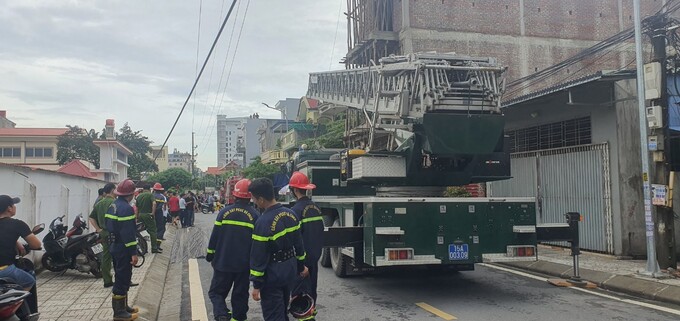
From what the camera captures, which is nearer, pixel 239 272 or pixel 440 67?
pixel 239 272

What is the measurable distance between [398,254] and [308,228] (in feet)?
6.07

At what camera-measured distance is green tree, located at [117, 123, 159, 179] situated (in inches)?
2430

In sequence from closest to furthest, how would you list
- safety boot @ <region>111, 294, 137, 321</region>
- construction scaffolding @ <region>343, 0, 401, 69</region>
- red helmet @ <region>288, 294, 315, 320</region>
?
red helmet @ <region>288, 294, 315, 320</region>
safety boot @ <region>111, 294, 137, 321</region>
construction scaffolding @ <region>343, 0, 401, 69</region>

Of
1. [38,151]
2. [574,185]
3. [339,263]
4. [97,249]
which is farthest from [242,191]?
[38,151]

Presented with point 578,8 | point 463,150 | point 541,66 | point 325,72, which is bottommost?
point 463,150

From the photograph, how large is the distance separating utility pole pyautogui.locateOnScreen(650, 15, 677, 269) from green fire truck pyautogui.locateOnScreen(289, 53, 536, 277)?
2.75m

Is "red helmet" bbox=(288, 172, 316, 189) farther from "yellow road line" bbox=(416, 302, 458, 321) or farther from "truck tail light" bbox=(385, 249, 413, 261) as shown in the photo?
"yellow road line" bbox=(416, 302, 458, 321)

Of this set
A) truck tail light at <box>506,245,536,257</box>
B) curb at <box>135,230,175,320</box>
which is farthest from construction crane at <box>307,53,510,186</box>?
curb at <box>135,230,175,320</box>

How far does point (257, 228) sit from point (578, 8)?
35.8m

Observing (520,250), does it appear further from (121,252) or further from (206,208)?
(206,208)

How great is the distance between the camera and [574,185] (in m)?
12.4

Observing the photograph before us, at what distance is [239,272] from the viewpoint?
5266mm

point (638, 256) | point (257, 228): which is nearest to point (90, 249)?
point (257, 228)

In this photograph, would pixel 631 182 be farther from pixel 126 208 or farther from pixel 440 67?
pixel 126 208
